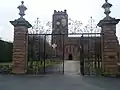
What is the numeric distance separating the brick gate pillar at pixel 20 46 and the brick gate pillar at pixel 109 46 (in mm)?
4698

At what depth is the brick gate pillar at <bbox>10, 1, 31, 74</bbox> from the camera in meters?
12.8

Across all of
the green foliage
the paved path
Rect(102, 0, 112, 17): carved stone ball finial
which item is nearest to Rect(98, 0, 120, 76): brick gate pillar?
Rect(102, 0, 112, 17): carved stone ball finial

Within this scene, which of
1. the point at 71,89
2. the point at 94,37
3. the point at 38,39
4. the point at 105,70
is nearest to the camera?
the point at 71,89

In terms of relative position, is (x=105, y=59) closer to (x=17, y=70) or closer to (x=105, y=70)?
(x=105, y=70)

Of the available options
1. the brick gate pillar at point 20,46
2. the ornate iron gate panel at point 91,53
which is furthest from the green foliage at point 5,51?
the ornate iron gate panel at point 91,53

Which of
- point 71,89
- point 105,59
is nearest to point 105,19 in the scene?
point 105,59

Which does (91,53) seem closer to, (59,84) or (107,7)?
(107,7)

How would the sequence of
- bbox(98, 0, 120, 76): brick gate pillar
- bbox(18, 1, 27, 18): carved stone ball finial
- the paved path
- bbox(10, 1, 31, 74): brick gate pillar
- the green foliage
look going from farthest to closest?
the green foliage → bbox(18, 1, 27, 18): carved stone ball finial → bbox(10, 1, 31, 74): brick gate pillar → bbox(98, 0, 120, 76): brick gate pillar → the paved path

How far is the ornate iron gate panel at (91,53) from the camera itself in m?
13.2

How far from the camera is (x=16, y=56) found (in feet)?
42.3

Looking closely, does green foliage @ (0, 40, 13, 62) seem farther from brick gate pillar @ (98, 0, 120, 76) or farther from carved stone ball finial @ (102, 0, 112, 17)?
brick gate pillar @ (98, 0, 120, 76)

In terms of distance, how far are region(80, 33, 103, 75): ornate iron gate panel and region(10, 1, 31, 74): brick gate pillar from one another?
11.8 feet

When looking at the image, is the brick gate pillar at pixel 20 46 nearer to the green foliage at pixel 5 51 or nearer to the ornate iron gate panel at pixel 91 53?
the ornate iron gate panel at pixel 91 53

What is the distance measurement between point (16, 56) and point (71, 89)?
624 cm
